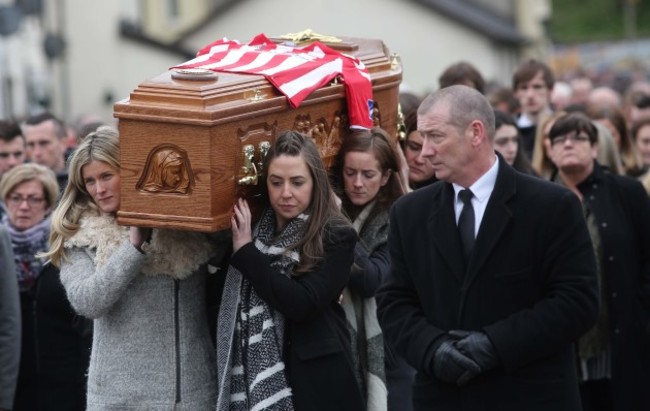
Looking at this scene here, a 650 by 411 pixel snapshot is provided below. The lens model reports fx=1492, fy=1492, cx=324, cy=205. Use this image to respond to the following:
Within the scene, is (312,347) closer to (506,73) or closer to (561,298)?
(561,298)

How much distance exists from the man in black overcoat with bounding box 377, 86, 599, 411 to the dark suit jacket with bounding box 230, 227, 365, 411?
1.20 feet

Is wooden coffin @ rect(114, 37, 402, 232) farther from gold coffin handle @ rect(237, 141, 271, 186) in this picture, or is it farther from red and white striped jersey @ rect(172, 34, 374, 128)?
red and white striped jersey @ rect(172, 34, 374, 128)

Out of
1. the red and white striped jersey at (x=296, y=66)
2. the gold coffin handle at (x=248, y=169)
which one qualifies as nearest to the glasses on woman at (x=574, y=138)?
the red and white striped jersey at (x=296, y=66)

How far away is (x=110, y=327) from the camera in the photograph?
19.3 feet

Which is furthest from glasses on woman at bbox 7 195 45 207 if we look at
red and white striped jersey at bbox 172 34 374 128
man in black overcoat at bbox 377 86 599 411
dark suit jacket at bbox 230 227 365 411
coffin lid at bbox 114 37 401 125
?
man in black overcoat at bbox 377 86 599 411

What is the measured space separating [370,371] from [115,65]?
24.3 metres

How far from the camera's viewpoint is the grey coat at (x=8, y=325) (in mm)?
7078

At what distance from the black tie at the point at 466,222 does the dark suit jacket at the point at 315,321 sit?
554 mm

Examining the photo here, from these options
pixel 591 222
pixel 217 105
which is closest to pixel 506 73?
pixel 591 222

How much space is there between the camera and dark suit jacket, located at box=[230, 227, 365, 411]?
564 cm

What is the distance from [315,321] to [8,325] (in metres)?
1.98

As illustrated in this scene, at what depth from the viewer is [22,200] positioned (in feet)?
25.6

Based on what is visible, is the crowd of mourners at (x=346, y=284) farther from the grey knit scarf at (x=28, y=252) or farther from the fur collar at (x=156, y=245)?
the grey knit scarf at (x=28, y=252)

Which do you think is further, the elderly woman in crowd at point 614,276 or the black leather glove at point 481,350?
the elderly woman in crowd at point 614,276
